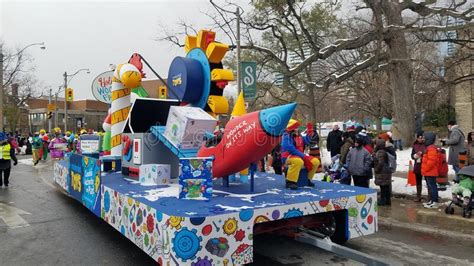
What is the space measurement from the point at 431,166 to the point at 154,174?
549cm

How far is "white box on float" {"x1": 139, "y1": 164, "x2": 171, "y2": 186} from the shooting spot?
6.62 metres

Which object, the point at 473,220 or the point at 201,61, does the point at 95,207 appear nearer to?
the point at 201,61

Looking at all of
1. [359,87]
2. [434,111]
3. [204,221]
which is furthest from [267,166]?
[434,111]

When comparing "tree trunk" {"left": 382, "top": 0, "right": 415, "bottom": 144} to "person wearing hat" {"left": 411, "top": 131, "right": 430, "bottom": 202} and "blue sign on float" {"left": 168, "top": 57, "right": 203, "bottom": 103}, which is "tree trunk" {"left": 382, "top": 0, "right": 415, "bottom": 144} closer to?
"person wearing hat" {"left": 411, "top": 131, "right": 430, "bottom": 202}

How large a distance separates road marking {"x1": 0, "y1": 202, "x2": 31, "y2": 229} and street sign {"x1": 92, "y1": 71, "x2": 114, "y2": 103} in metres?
3.19

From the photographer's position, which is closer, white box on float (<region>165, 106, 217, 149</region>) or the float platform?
the float platform

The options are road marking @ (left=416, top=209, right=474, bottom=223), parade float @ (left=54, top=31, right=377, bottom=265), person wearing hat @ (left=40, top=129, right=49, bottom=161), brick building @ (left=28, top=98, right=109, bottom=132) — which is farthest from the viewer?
brick building @ (left=28, top=98, right=109, bottom=132)

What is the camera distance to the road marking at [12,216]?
7.88m

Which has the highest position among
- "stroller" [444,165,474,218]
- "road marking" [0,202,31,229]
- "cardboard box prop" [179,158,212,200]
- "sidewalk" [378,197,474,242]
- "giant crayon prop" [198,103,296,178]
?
"giant crayon prop" [198,103,296,178]

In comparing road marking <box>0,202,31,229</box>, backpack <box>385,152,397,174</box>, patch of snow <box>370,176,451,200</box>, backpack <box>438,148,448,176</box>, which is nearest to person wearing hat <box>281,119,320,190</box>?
backpack <box>385,152,397,174</box>

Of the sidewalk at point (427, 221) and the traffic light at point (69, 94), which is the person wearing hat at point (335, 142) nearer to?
the sidewalk at point (427, 221)

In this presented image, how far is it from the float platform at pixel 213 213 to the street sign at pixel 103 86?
3.81 meters

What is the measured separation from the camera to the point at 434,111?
40.1 meters

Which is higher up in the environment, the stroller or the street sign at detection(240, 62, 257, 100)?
the street sign at detection(240, 62, 257, 100)
